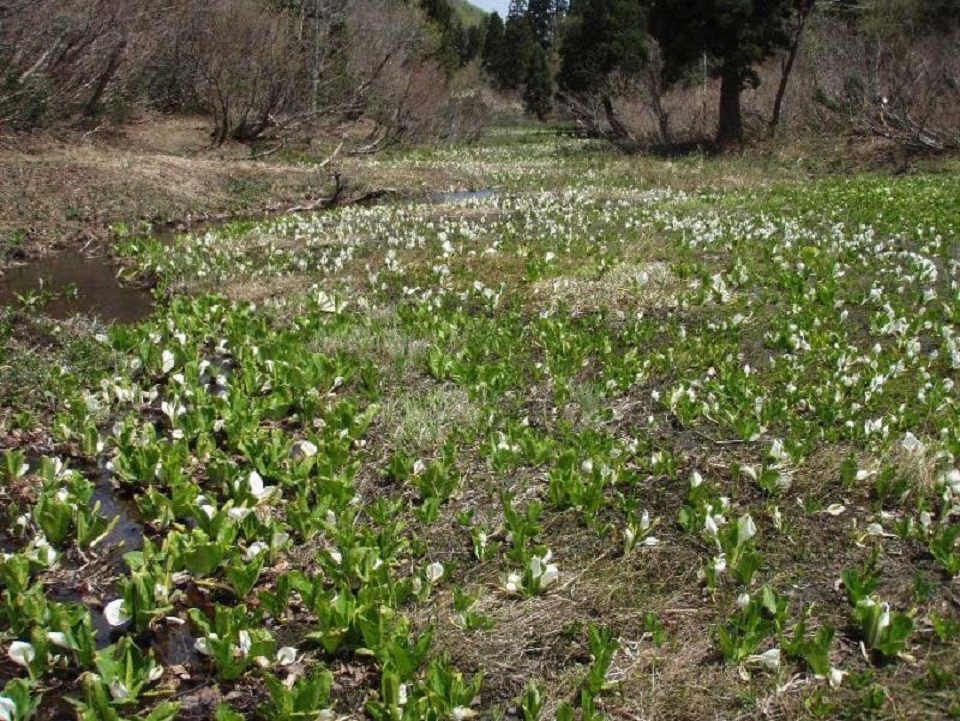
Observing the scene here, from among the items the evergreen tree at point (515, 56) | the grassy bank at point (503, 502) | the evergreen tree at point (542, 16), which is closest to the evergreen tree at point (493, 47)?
the evergreen tree at point (515, 56)

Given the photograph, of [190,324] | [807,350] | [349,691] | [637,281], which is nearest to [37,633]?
[349,691]

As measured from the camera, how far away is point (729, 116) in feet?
91.8

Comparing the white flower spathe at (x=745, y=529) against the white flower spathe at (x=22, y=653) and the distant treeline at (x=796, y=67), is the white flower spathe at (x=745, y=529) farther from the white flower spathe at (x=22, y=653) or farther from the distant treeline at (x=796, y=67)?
the distant treeline at (x=796, y=67)

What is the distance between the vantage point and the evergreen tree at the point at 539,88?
63.4 m

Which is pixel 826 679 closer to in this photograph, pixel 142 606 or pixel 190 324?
pixel 142 606

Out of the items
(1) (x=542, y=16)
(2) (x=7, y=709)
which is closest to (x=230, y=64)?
(2) (x=7, y=709)

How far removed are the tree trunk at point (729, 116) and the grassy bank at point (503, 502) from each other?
2065cm

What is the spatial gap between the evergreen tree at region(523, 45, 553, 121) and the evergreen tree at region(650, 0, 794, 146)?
33.9m

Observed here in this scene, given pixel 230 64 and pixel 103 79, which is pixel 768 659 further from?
pixel 230 64

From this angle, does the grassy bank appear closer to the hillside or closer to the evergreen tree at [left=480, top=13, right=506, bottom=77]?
the evergreen tree at [left=480, top=13, right=506, bottom=77]

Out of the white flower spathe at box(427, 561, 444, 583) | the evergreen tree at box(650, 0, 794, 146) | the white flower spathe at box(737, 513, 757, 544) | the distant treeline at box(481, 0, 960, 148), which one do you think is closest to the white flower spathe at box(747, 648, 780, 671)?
the white flower spathe at box(737, 513, 757, 544)

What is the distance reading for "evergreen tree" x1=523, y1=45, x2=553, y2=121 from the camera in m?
63.4

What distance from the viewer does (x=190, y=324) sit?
294 inches

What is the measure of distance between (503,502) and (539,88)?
64.4 metres
